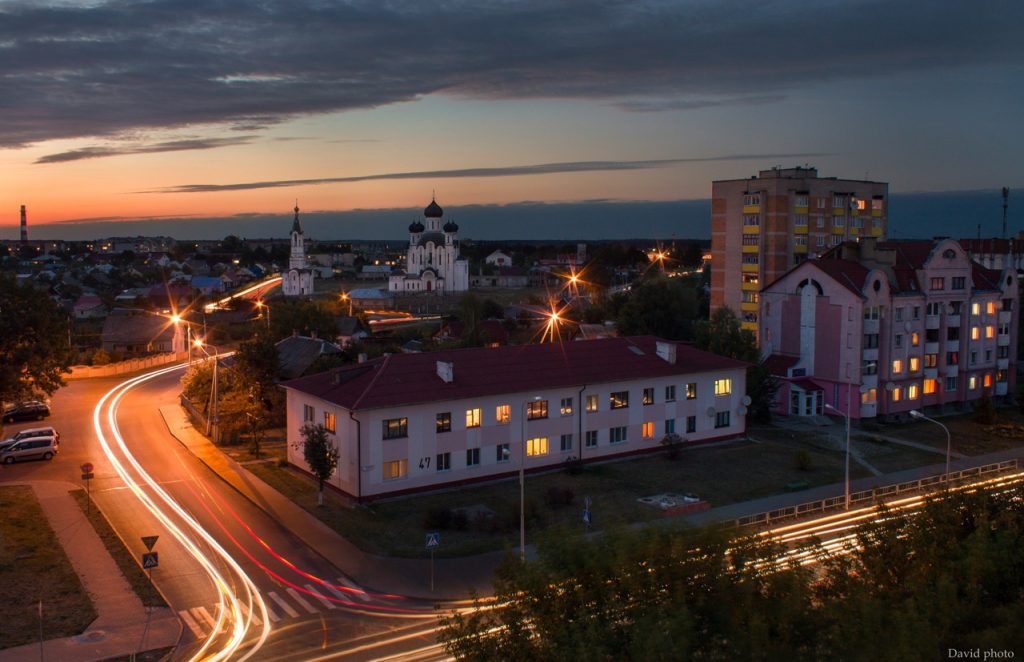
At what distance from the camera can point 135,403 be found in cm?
5338

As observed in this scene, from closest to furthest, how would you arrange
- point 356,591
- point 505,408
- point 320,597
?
point 320,597 → point 356,591 → point 505,408

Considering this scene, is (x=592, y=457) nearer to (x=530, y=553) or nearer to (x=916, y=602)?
(x=530, y=553)

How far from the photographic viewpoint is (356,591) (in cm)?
2484

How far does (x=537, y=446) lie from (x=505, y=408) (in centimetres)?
256

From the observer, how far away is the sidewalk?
2027 cm

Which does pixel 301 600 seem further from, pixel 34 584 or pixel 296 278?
pixel 296 278

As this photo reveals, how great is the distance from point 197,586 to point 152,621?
2651mm

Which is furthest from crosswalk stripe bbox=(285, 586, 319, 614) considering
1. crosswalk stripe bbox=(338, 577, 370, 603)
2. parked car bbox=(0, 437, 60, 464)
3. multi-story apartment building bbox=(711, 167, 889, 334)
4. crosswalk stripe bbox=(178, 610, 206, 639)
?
multi-story apartment building bbox=(711, 167, 889, 334)

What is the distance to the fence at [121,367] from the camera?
64.3 meters

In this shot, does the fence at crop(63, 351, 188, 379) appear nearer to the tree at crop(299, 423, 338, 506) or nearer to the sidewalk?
the tree at crop(299, 423, 338, 506)

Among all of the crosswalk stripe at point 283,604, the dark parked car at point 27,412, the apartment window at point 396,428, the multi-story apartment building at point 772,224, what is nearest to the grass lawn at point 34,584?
the crosswalk stripe at point 283,604

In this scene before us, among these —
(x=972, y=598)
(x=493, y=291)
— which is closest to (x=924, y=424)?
(x=972, y=598)

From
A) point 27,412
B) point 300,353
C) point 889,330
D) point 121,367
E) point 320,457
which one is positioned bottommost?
point 27,412

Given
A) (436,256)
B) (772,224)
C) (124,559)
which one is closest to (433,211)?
(436,256)
